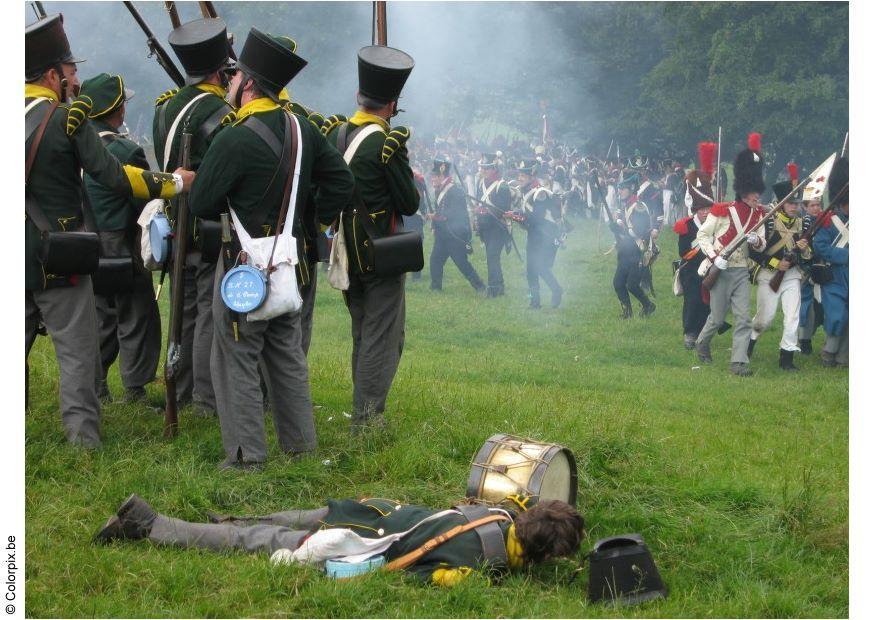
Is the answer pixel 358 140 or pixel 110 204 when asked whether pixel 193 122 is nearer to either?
pixel 358 140

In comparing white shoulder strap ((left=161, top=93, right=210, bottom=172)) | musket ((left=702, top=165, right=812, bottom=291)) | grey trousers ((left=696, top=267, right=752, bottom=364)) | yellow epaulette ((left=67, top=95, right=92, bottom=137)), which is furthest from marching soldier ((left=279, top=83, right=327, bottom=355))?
musket ((left=702, top=165, right=812, bottom=291))

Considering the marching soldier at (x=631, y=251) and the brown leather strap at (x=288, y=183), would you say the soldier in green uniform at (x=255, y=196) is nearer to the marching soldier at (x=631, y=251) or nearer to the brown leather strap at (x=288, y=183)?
the brown leather strap at (x=288, y=183)

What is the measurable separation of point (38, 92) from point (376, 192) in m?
1.94

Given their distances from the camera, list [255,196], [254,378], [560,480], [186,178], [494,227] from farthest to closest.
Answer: [494,227], [186,178], [254,378], [255,196], [560,480]

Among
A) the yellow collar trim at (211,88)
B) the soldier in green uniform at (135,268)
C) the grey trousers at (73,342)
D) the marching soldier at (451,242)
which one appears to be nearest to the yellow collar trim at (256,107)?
the yellow collar trim at (211,88)

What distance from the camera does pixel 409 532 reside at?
15.8 feet

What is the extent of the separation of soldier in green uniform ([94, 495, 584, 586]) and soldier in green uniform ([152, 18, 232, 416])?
1.88m

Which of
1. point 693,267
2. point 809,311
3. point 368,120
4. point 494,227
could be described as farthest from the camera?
point 494,227

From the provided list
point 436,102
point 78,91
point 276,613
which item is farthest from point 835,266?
point 436,102

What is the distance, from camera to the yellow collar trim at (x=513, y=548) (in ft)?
15.9

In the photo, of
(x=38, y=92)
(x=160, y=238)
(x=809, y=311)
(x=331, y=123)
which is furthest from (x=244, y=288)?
(x=809, y=311)

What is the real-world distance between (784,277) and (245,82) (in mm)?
7840

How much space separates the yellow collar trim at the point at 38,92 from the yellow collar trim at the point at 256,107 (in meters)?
0.97

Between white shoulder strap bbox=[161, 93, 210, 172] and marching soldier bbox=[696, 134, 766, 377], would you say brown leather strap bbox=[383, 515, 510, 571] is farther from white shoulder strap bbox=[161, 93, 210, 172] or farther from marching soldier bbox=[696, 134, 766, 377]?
marching soldier bbox=[696, 134, 766, 377]
